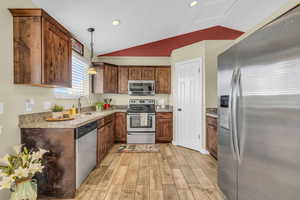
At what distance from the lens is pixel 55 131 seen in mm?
1986

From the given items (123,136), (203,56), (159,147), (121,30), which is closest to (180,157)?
(159,147)

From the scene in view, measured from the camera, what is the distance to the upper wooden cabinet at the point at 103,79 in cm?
450

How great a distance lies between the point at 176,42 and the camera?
4969 mm

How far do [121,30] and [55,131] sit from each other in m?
2.72

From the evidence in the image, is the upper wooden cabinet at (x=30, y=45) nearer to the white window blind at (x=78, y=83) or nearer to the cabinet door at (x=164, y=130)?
the white window blind at (x=78, y=83)

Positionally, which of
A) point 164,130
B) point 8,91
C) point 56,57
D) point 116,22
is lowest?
point 164,130

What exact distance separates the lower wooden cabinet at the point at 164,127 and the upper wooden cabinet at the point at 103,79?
1.63 meters

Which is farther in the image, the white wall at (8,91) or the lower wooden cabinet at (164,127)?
the lower wooden cabinet at (164,127)

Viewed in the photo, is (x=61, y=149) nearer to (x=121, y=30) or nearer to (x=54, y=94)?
(x=54, y=94)

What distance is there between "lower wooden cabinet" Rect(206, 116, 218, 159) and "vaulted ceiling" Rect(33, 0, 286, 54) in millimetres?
2460

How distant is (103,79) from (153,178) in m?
2.99

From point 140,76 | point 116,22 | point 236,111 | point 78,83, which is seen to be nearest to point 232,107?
point 236,111

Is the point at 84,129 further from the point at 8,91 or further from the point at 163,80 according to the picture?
the point at 163,80

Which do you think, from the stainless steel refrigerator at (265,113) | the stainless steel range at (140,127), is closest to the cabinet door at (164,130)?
the stainless steel range at (140,127)
